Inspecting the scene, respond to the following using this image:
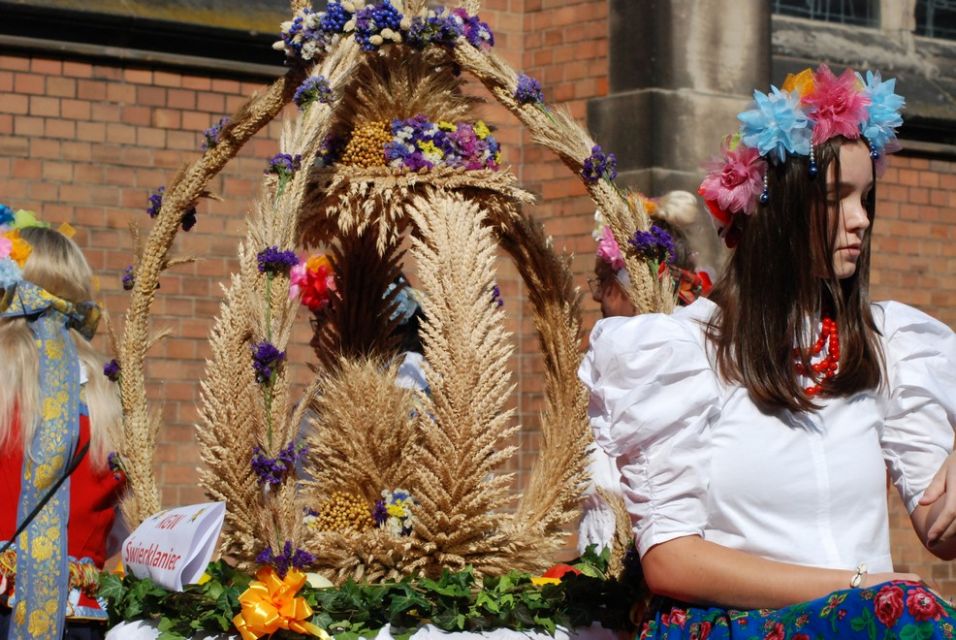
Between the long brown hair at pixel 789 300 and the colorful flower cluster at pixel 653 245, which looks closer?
the long brown hair at pixel 789 300

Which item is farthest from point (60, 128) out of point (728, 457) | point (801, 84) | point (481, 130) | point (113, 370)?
point (728, 457)

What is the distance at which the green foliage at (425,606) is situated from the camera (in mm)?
3451

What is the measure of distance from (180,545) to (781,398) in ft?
4.78

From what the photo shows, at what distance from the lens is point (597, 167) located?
3990 mm

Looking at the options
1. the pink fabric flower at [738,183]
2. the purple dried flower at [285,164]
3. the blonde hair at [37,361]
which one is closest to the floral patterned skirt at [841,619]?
the pink fabric flower at [738,183]

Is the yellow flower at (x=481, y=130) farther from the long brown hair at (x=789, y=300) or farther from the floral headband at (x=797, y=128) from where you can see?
the long brown hair at (x=789, y=300)

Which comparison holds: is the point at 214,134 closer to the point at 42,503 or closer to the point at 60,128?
the point at 42,503

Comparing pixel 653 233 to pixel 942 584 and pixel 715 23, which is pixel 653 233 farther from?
pixel 942 584

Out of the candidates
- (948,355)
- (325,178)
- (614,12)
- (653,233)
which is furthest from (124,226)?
(948,355)

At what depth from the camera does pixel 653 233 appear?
395 centimetres

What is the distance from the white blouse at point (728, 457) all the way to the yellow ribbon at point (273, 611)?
2.82 feet

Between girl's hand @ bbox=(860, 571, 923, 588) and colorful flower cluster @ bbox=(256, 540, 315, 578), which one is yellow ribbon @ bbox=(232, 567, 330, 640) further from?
girl's hand @ bbox=(860, 571, 923, 588)

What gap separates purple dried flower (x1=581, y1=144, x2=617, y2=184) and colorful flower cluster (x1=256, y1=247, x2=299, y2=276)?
2.58 feet

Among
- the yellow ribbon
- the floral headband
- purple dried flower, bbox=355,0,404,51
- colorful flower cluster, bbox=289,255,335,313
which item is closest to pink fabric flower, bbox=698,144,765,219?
the floral headband
